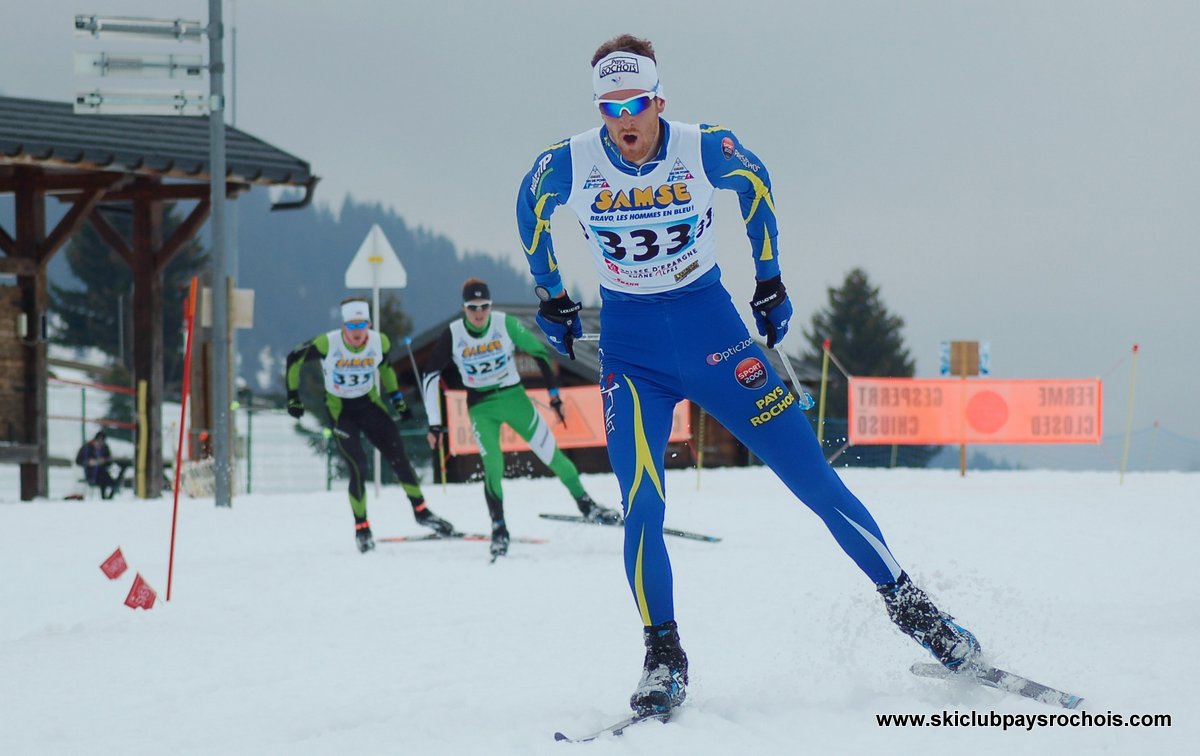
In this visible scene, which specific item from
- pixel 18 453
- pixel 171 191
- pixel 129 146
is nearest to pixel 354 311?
pixel 129 146

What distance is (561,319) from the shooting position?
4.77m

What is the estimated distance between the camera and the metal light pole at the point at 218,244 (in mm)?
15398

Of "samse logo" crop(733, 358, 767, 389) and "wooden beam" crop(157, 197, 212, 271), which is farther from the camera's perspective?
"wooden beam" crop(157, 197, 212, 271)

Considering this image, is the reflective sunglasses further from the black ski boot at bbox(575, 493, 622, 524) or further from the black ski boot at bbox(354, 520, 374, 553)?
the black ski boot at bbox(354, 520, 374, 553)

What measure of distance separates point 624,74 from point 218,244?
40.9ft

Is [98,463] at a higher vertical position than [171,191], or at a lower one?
lower

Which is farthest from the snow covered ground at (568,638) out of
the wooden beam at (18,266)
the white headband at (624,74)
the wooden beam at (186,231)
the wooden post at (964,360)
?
the wooden beam at (186,231)

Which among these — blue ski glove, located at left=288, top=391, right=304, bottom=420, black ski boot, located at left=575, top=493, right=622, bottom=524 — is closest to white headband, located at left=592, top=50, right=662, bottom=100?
black ski boot, located at left=575, top=493, right=622, bottom=524

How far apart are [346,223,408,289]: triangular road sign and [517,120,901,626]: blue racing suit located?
1048cm

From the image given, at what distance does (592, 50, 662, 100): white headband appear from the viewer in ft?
14.1

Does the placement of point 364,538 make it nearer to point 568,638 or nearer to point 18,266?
point 568,638

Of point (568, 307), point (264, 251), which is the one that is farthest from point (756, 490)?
point (264, 251)

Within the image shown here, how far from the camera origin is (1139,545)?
9.57m

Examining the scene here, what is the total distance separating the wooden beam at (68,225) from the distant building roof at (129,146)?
2.81 feet
